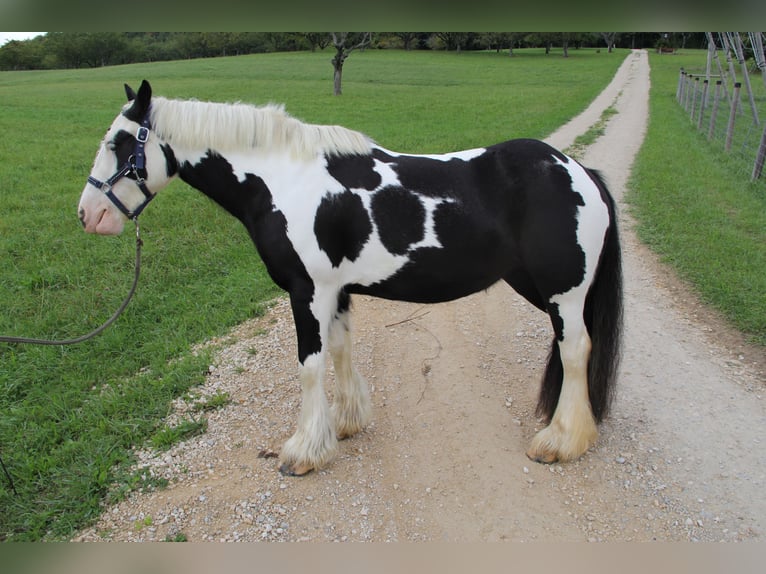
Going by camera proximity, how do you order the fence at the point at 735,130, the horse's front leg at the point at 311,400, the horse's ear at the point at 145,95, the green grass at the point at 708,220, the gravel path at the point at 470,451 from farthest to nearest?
1. the fence at the point at 735,130
2. the green grass at the point at 708,220
3. the horse's front leg at the point at 311,400
4. the gravel path at the point at 470,451
5. the horse's ear at the point at 145,95

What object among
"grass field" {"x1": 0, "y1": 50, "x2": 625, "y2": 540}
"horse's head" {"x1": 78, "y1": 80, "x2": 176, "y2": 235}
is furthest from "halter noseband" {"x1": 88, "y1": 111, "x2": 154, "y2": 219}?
"grass field" {"x1": 0, "y1": 50, "x2": 625, "y2": 540}

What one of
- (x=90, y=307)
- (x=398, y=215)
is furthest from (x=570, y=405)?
(x=90, y=307)

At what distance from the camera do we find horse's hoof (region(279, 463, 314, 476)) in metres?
3.22

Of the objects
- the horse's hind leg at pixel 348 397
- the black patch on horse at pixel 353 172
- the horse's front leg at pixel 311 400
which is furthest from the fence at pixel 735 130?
the horse's front leg at pixel 311 400

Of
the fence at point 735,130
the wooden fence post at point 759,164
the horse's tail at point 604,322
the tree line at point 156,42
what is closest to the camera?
the tree line at point 156,42

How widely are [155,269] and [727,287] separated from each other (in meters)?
6.36

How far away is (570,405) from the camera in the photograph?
129 inches

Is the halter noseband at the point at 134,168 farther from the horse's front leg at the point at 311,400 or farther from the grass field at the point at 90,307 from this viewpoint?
the grass field at the point at 90,307

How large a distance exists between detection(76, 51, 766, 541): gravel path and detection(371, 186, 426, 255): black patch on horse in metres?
1.47

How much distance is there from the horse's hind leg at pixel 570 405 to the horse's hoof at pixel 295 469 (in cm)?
143

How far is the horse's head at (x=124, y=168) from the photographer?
286cm

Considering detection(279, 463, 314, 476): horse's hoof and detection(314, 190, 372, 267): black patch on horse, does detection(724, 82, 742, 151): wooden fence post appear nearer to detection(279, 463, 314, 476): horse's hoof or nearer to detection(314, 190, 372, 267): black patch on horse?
detection(314, 190, 372, 267): black patch on horse

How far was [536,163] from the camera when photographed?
302cm
